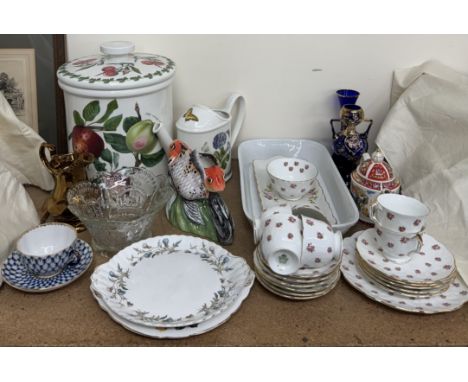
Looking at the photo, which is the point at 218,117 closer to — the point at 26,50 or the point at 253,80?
the point at 253,80

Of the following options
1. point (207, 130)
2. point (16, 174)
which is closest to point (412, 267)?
point (207, 130)

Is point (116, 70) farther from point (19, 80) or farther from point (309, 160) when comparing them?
point (309, 160)

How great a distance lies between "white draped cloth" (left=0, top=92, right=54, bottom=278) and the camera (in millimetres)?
812

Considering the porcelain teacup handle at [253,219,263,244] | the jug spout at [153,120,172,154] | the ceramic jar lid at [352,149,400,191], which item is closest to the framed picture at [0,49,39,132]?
the jug spout at [153,120,172,154]

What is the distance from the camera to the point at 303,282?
71cm

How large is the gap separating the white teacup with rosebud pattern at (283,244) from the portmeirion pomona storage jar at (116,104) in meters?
0.32

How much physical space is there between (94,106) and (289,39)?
415 mm

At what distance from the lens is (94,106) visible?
848 mm

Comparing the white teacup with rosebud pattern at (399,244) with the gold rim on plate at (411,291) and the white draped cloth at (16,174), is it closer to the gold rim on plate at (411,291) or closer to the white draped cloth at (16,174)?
the gold rim on plate at (411,291)

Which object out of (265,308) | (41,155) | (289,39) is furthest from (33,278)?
(289,39)

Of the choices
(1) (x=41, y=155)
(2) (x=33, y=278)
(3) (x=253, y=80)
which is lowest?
(2) (x=33, y=278)

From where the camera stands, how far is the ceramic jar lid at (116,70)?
832mm

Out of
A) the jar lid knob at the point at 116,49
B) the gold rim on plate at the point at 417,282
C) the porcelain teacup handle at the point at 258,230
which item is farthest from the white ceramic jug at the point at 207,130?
the gold rim on plate at the point at 417,282

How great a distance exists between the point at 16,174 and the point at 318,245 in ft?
2.09
